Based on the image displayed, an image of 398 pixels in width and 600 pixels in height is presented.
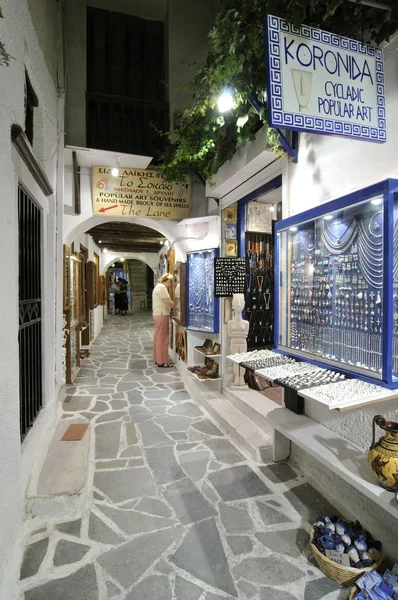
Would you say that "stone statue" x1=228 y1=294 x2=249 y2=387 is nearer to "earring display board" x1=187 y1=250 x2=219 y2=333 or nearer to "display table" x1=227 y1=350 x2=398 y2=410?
"earring display board" x1=187 y1=250 x2=219 y2=333

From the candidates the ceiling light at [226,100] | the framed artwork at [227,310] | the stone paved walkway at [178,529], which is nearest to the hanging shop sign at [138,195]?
the framed artwork at [227,310]

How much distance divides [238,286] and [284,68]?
3688 millimetres

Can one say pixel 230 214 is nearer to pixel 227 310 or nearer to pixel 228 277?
pixel 228 277

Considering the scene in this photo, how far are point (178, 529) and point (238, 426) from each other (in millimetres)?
1861

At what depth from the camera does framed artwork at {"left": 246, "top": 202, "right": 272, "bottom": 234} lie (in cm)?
597

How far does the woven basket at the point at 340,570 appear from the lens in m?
2.29

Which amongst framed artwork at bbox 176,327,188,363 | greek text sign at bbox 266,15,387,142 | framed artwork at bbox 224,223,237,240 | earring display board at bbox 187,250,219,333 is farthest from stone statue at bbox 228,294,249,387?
greek text sign at bbox 266,15,387,142

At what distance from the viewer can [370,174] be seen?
106 inches

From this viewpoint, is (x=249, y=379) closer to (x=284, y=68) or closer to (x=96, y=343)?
(x=284, y=68)

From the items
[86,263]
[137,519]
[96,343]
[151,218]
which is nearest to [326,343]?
[137,519]

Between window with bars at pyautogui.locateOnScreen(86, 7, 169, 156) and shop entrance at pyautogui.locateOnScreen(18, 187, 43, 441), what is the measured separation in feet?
9.78

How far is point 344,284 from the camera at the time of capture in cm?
279

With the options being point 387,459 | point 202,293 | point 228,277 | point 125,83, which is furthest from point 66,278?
point 387,459

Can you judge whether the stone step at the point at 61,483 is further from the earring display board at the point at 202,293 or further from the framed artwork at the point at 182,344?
the framed artwork at the point at 182,344
